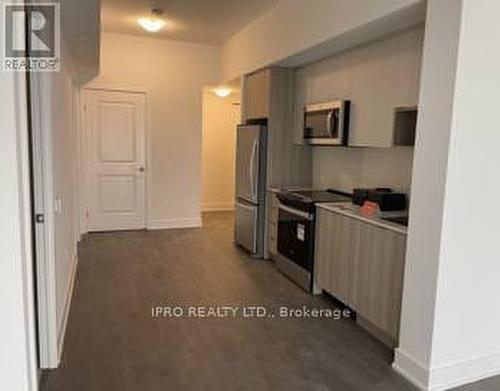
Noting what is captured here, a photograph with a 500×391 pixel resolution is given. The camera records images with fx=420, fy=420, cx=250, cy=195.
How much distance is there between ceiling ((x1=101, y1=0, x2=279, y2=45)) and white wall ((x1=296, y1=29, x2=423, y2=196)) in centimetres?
95

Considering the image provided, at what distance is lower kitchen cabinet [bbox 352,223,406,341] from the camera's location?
113 inches

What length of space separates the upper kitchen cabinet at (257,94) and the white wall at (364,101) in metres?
0.36

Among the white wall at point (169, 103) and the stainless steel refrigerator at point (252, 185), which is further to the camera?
the white wall at point (169, 103)

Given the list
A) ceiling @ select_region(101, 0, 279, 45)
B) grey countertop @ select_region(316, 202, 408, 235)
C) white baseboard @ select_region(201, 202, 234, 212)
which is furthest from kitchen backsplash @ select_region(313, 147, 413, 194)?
white baseboard @ select_region(201, 202, 234, 212)

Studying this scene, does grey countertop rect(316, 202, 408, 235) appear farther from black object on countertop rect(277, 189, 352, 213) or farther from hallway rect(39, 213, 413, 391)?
hallway rect(39, 213, 413, 391)

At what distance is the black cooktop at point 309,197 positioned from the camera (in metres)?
3.96

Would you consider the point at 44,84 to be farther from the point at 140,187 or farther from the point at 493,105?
the point at 140,187

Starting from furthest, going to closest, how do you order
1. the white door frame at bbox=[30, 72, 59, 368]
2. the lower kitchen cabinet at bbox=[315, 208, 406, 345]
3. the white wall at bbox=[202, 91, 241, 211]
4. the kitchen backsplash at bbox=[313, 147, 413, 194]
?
the white wall at bbox=[202, 91, 241, 211]
the kitchen backsplash at bbox=[313, 147, 413, 194]
the lower kitchen cabinet at bbox=[315, 208, 406, 345]
the white door frame at bbox=[30, 72, 59, 368]

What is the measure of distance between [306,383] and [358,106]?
2.38m

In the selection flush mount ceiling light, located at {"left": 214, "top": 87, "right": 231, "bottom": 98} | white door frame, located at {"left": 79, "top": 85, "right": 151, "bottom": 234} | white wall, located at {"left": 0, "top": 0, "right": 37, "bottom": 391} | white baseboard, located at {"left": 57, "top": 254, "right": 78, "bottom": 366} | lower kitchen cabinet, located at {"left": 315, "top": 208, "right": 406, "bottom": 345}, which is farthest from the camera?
flush mount ceiling light, located at {"left": 214, "top": 87, "right": 231, "bottom": 98}

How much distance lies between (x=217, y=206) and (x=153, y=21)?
4011 millimetres

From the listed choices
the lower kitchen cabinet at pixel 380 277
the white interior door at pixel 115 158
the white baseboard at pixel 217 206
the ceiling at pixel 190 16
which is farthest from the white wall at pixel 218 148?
the lower kitchen cabinet at pixel 380 277

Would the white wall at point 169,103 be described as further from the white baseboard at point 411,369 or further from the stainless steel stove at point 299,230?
the white baseboard at point 411,369
